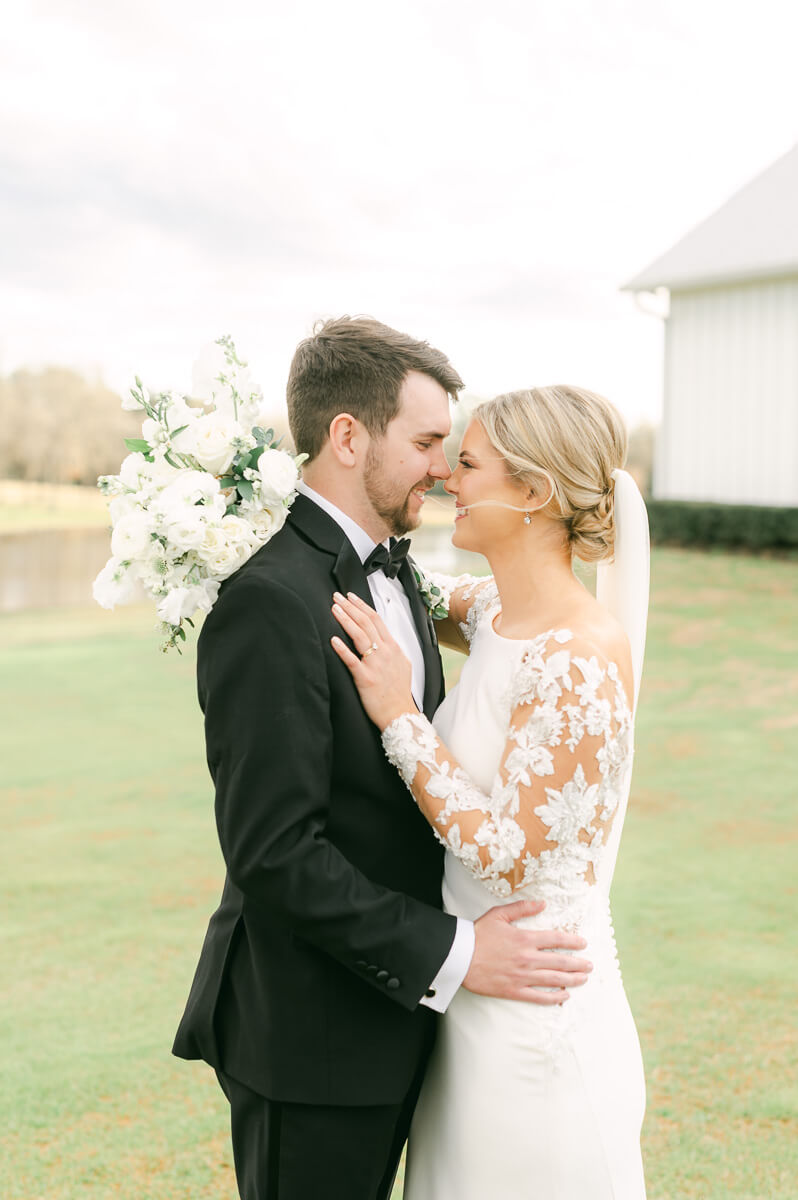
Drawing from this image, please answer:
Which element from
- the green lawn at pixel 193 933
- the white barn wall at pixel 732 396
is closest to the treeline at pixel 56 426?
the white barn wall at pixel 732 396

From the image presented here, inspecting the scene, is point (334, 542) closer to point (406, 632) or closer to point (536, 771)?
point (406, 632)

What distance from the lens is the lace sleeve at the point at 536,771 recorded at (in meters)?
2.39

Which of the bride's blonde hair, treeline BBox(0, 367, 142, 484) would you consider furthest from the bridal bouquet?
treeline BBox(0, 367, 142, 484)

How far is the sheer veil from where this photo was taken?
2.74m

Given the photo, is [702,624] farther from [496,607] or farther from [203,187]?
[203,187]

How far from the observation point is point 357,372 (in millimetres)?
2648

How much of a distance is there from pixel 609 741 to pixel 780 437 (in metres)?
17.9

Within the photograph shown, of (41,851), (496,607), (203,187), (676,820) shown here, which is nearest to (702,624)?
(676,820)

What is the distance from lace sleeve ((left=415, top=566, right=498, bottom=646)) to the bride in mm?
→ 367

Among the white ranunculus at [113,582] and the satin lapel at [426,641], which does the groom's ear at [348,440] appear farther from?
the white ranunculus at [113,582]

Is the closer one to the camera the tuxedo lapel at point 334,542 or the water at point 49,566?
the tuxedo lapel at point 334,542

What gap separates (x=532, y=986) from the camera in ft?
8.17

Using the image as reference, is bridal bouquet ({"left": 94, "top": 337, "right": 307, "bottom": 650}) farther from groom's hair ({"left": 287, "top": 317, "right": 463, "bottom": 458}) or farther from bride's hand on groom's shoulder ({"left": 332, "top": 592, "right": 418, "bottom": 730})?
bride's hand on groom's shoulder ({"left": 332, "top": 592, "right": 418, "bottom": 730})

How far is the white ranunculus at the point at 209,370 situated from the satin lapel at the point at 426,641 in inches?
28.5
